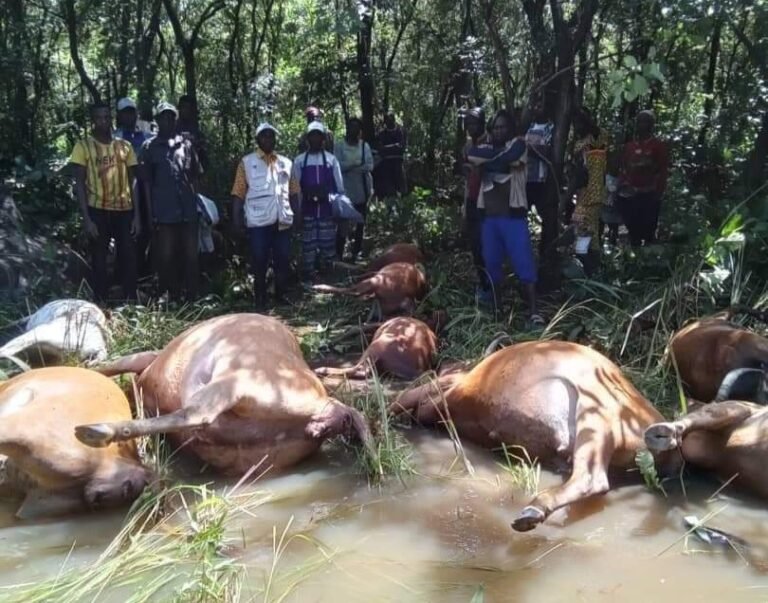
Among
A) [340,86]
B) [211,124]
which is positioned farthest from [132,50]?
[340,86]

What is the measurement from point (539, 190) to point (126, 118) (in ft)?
13.5

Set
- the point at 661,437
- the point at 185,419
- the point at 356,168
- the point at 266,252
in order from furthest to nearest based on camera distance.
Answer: the point at 356,168 < the point at 266,252 < the point at 185,419 < the point at 661,437

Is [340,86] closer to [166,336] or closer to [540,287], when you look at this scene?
[540,287]

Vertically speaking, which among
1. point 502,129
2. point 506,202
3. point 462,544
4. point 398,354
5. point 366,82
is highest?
point 366,82

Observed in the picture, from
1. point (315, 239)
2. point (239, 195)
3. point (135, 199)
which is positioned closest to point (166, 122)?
point (135, 199)

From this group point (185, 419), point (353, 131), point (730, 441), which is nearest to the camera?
point (185, 419)

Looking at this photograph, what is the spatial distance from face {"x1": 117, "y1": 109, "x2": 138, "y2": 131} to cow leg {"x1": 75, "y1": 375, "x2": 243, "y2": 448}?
16.4 ft

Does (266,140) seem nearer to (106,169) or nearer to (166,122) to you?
(166,122)

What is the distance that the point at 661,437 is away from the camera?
11.9 ft

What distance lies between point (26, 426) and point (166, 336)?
8.41 ft

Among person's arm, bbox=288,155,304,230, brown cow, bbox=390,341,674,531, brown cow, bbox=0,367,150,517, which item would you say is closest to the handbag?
person's arm, bbox=288,155,304,230

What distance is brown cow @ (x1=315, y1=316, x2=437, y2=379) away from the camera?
5.56 meters

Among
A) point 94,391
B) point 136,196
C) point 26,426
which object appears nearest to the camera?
point 26,426

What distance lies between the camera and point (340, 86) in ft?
47.7
